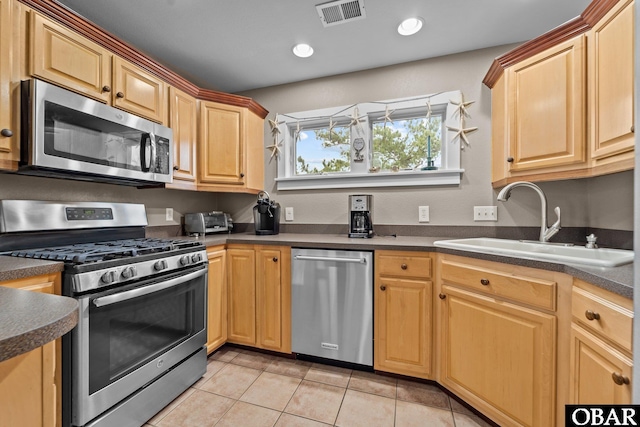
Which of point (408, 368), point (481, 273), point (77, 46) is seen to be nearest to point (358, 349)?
point (408, 368)

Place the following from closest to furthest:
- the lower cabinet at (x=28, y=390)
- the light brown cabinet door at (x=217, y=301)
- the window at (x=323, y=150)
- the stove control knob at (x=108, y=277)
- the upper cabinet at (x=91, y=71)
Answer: the lower cabinet at (x=28, y=390) → the stove control knob at (x=108, y=277) → the upper cabinet at (x=91, y=71) → the light brown cabinet door at (x=217, y=301) → the window at (x=323, y=150)

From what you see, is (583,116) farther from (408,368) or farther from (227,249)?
(227,249)

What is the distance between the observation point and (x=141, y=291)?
1.42 metres

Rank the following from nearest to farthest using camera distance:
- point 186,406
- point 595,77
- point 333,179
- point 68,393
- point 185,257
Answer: point 68,393 < point 595,77 < point 186,406 < point 185,257 < point 333,179

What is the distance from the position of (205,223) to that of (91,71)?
126 centimetres

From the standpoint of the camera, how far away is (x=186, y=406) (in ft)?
5.26

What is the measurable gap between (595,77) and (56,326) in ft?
7.37

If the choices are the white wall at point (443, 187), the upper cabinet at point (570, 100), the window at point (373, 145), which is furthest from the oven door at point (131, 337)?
the upper cabinet at point (570, 100)

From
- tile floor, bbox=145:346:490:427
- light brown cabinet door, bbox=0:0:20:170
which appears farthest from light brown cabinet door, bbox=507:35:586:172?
light brown cabinet door, bbox=0:0:20:170

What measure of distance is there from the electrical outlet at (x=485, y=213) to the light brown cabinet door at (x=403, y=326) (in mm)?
776

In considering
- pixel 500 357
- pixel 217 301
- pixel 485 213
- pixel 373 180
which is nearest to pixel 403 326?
pixel 500 357

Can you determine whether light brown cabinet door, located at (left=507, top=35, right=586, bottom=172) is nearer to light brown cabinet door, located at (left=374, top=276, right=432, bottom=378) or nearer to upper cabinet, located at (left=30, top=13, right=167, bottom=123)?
light brown cabinet door, located at (left=374, top=276, right=432, bottom=378)

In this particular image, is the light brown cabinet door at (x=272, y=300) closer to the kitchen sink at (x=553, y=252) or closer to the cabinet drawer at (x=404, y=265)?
the cabinet drawer at (x=404, y=265)

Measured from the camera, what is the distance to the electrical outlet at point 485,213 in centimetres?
210
